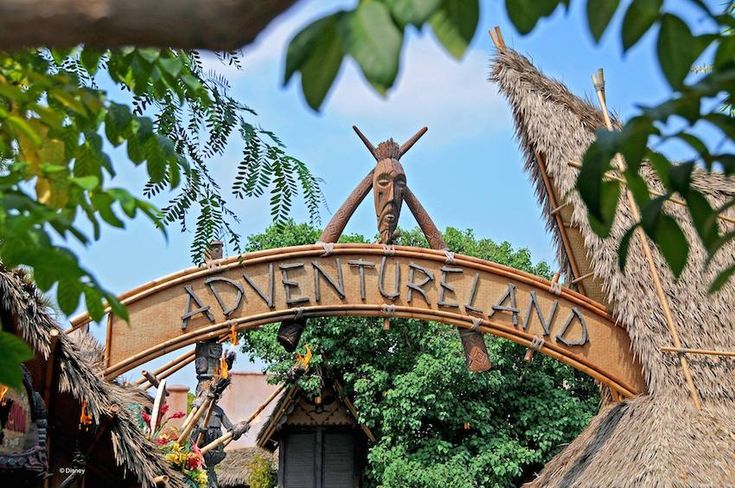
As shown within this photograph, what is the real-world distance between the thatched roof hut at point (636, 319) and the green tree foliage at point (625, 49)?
5742mm

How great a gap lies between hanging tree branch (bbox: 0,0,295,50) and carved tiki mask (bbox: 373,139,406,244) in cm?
661

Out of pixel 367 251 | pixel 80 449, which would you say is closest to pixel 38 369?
pixel 80 449

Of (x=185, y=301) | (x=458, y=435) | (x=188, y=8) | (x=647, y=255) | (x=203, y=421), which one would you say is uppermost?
(x=458, y=435)

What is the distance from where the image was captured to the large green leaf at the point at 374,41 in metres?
1.13

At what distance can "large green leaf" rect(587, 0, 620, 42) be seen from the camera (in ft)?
4.62

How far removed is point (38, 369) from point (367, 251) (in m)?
2.71

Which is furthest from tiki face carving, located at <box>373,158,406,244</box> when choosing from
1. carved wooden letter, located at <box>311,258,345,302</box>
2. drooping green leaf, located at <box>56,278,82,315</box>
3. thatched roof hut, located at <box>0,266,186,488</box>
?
drooping green leaf, located at <box>56,278,82,315</box>

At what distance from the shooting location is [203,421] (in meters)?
7.32

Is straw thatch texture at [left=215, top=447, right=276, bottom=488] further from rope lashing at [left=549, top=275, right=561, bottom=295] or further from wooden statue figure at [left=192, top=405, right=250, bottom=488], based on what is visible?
rope lashing at [left=549, top=275, right=561, bottom=295]

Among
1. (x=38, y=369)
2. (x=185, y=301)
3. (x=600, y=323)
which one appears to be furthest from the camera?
(x=600, y=323)

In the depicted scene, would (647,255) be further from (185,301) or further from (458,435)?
(458,435)

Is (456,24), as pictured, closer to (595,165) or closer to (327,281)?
(595,165)

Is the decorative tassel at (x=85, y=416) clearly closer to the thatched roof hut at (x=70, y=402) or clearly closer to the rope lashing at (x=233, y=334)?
the thatched roof hut at (x=70, y=402)

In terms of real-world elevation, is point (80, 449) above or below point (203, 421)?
below
